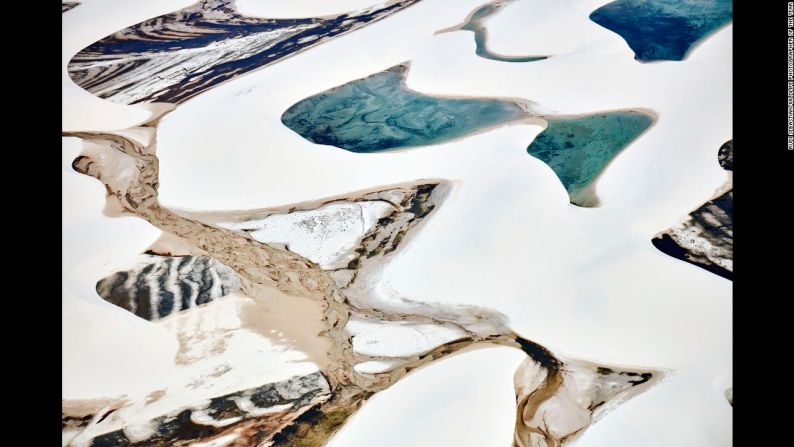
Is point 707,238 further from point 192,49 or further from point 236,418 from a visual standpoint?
point 192,49

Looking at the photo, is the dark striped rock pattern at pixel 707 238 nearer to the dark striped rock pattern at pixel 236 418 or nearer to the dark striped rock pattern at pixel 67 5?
the dark striped rock pattern at pixel 236 418

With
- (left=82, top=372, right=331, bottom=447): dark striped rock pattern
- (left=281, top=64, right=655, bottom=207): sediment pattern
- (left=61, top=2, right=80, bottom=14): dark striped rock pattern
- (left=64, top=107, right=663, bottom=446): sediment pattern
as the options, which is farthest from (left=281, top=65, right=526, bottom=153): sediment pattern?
(left=61, top=2, right=80, bottom=14): dark striped rock pattern

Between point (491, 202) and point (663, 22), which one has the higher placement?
point (663, 22)

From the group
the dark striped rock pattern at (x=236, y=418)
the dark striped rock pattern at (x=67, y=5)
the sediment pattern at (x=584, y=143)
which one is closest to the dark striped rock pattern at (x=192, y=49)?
the dark striped rock pattern at (x=67, y=5)

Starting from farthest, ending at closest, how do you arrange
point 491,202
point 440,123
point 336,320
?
point 440,123, point 491,202, point 336,320

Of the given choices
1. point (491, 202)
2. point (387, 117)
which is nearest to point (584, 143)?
point (491, 202)
